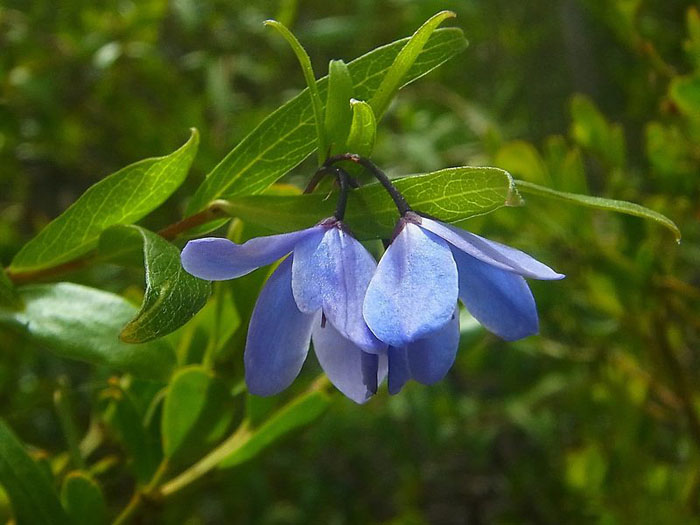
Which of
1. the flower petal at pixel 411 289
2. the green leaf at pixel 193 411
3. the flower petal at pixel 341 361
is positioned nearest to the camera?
the flower petal at pixel 411 289

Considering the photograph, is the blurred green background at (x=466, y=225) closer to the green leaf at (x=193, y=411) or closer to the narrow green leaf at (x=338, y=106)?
the green leaf at (x=193, y=411)

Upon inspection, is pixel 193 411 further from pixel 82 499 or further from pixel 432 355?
pixel 432 355

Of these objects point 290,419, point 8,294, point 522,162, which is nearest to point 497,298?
point 290,419

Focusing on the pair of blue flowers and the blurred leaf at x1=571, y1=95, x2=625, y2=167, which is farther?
the blurred leaf at x1=571, y1=95, x2=625, y2=167

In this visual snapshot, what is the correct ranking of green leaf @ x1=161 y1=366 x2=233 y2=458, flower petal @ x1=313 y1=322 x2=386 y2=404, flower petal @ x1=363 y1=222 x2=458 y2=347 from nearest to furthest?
1. flower petal @ x1=363 y1=222 x2=458 y2=347
2. flower petal @ x1=313 y1=322 x2=386 y2=404
3. green leaf @ x1=161 y1=366 x2=233 y2=458

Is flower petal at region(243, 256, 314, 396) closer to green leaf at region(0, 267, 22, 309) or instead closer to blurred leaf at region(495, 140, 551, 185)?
green leaf at region(0, 267, 22, 309)

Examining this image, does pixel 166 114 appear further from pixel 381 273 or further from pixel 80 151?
pixel 381 273

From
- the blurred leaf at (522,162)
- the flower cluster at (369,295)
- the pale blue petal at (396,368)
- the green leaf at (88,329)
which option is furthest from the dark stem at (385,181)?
the blurred leaf at (522,162)

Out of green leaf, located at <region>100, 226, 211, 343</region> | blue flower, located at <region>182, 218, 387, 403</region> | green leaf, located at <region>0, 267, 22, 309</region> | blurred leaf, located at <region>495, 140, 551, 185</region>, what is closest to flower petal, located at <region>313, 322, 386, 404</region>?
blue flower, located at <region>182, 218, 387, 403</region>
